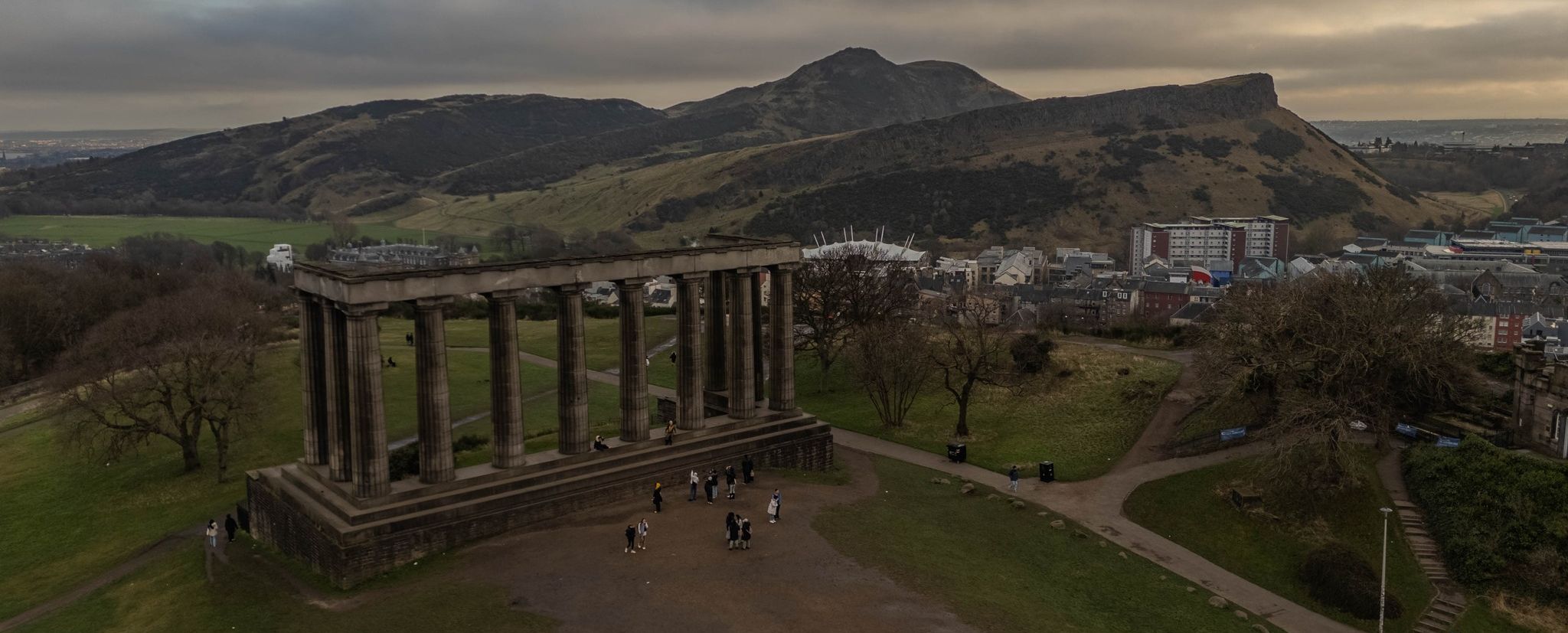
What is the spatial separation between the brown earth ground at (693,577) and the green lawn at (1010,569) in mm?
1567

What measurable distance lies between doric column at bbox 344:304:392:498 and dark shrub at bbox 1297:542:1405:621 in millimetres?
37901

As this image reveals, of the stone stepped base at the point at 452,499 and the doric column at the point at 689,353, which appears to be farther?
the doric column at the point at 689,353

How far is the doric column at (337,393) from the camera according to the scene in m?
39.6

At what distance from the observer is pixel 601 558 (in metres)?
38.4

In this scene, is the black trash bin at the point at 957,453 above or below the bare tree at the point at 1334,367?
below

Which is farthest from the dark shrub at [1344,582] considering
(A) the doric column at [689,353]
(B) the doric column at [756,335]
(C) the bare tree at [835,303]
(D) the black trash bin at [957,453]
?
(C) the bare tree at [835,303]

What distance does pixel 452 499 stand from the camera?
40688 millimetres

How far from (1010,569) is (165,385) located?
152 ft

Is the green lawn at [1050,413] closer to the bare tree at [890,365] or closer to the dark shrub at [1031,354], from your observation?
the dark shrub at [1031,354]

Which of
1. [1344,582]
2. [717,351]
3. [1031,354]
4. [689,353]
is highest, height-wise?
[689,353]

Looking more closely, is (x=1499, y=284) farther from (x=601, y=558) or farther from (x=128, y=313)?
(x=128, y=313)

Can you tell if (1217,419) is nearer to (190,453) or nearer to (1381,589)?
(1381,589)

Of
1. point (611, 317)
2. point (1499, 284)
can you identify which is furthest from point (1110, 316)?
point (611, 317)

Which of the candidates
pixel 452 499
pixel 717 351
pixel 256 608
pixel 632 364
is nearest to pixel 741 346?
pixel 717 351
